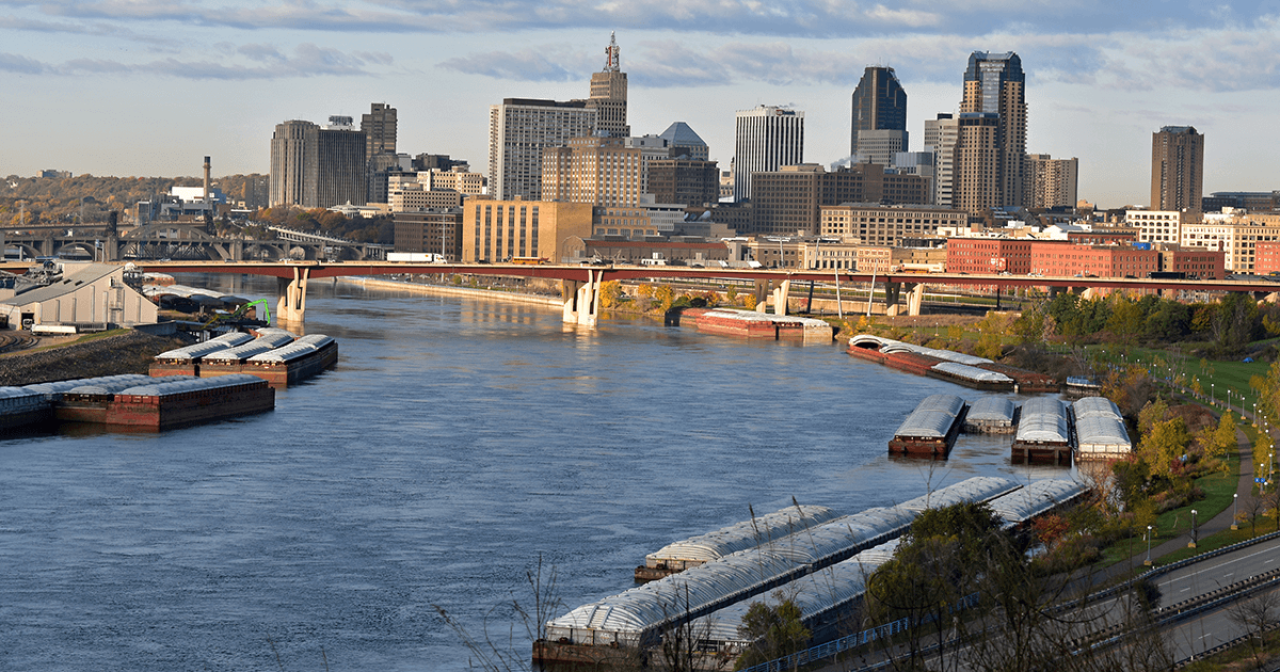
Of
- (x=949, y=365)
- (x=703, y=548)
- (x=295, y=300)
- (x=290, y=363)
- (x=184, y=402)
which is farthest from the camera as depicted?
(x=295, y=300)

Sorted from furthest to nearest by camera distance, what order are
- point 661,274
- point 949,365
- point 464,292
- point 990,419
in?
point 464,292 → point 661,274 → point 949,365 → point 990,419

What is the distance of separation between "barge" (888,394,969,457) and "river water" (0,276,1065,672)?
901mm

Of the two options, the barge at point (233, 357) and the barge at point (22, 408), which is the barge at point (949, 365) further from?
the barge at point (22, 408)

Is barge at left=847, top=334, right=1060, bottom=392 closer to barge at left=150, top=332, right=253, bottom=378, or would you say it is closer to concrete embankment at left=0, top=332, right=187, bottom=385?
barge at left=150, top=332, right=253, bottom=378

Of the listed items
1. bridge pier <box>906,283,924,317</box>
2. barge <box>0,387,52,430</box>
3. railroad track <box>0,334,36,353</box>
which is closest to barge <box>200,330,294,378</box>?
railroad track <box>0,334,36,353</box>

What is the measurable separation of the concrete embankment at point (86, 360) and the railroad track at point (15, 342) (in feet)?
6.26

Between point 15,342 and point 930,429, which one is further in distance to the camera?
point 15,342

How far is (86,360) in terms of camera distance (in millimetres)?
72875

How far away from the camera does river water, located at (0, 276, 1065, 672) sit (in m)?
30.7

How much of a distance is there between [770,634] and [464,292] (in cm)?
14288

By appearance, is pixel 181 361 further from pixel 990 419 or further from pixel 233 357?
pixel 990 419

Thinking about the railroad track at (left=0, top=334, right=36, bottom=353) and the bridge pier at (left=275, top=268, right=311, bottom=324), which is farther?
the bridge pier at (left=275, top=268, right=311, bottom=324)

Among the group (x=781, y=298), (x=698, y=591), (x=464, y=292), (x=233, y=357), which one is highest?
(x=781, y=298)

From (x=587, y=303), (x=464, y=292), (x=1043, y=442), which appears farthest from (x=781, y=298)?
(x=1043, y=442)
